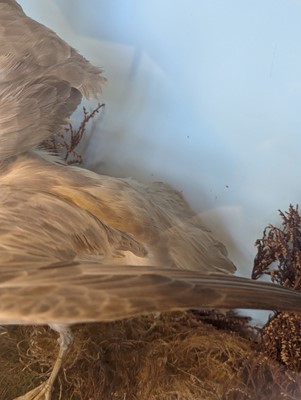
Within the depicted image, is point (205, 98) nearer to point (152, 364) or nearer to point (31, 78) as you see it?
point (31, 78)

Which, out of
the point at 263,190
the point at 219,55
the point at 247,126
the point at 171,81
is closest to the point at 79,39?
the point at 171,81

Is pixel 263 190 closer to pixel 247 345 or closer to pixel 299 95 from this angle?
pixel 299 95

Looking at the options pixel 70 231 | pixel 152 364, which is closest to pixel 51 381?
pixel 152 364

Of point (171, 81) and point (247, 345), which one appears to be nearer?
point (247, 345)

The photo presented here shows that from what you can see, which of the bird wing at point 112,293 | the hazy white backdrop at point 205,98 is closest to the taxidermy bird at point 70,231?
the bird wing at point 112,293

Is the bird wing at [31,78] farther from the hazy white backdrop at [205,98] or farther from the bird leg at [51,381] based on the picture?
the bird leg at [51,381]
